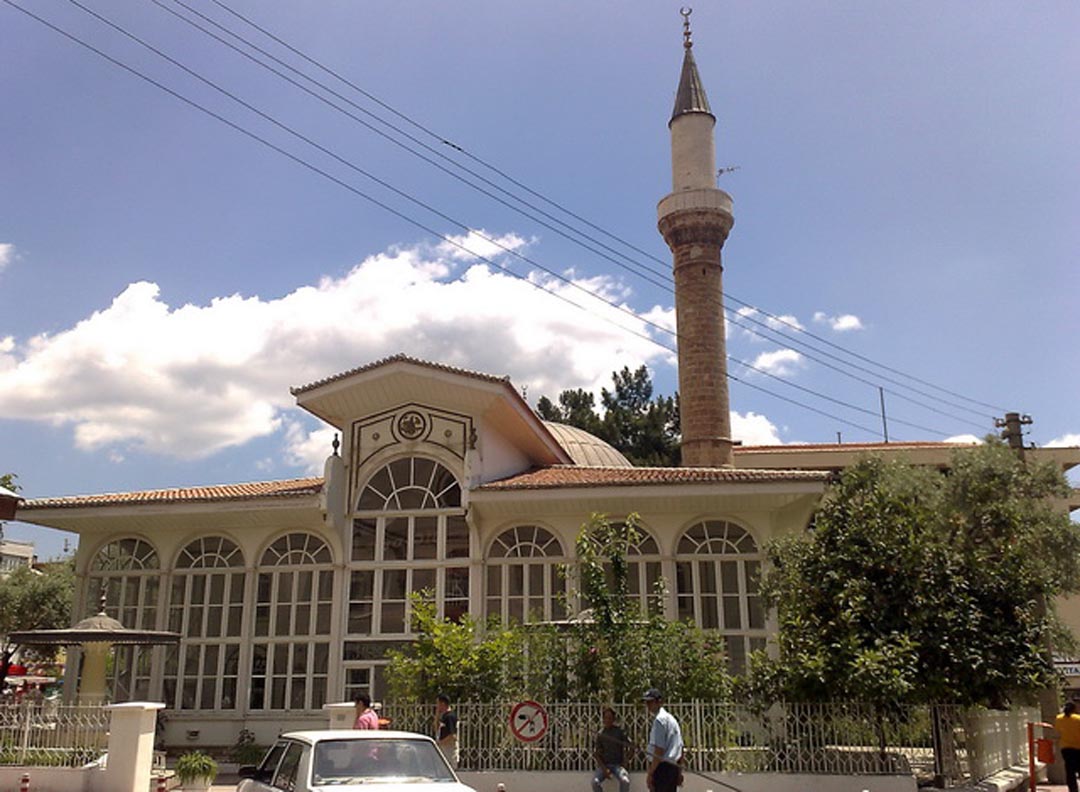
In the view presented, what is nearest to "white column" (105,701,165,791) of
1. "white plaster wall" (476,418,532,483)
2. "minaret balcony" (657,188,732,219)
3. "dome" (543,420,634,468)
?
"white plaster wall" (476,418,532,483)

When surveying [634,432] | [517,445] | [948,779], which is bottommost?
[948,779]

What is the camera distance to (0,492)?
38.4 feet

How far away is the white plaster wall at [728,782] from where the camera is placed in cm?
1101

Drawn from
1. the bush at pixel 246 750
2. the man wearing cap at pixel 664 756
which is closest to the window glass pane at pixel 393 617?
the bush at pixel 246 750

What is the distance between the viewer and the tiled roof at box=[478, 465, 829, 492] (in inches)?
631

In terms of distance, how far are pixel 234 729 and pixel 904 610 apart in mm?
12327


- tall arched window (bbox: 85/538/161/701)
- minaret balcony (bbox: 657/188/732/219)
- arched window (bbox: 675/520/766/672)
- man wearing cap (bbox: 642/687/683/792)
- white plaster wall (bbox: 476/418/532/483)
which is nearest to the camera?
man wearing cap (bbox: 642/687/683/792)

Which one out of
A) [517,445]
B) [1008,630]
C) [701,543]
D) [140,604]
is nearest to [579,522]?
[701,543]

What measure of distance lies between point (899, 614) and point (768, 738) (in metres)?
2.42

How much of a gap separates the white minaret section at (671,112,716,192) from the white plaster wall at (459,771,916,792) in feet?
70.1

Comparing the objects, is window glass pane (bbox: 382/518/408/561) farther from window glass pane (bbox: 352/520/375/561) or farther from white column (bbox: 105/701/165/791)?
white column (bbox: 105/701/165/791)

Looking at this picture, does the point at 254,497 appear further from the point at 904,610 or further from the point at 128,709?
the point at 904,610

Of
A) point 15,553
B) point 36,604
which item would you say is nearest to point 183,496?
point 36,604

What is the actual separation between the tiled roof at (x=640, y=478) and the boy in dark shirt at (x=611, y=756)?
6.47 m
